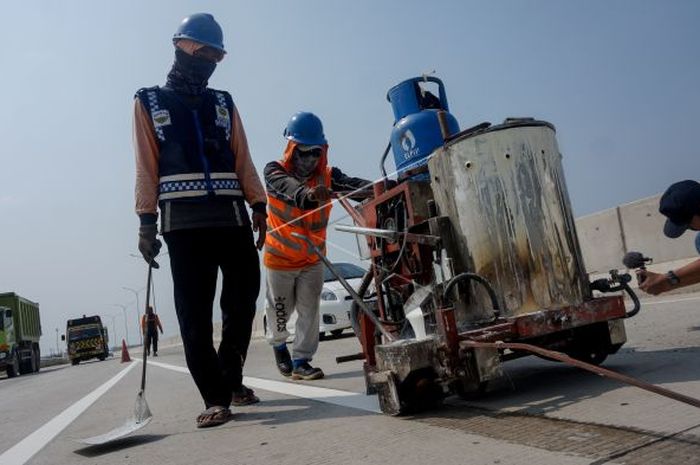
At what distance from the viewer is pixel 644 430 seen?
209 cm

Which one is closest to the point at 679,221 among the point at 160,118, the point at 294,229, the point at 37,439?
the point at 294,229

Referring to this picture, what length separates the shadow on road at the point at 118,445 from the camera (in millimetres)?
3246

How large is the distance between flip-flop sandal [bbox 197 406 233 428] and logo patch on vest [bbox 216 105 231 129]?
1.72m

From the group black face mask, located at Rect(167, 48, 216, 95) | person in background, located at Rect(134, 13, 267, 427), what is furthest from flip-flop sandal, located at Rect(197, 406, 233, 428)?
black face mask, located at Rect(167, 48, 216, 95)

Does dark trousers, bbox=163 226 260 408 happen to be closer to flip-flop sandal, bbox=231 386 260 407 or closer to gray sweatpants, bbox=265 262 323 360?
flip-flop sandal, bbox=231 386 260 407

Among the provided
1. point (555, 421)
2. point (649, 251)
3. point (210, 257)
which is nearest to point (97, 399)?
point (210, 257)

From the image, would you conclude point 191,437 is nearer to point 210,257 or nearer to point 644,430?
point 210,257

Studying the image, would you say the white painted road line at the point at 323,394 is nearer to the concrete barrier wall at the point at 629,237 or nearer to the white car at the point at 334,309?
the concrete barrier wall at the point at 629,237

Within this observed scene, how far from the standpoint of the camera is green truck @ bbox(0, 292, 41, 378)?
23.7 m

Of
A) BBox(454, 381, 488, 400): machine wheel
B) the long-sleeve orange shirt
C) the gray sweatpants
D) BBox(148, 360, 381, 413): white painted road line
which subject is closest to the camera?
BBox(454, 381, 488, 400): machine wheel

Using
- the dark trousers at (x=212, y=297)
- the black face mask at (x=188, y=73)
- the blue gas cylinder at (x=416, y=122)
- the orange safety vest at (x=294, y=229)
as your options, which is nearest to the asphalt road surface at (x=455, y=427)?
the dark trousers at (x=212, y=297)

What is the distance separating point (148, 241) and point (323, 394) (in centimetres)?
152

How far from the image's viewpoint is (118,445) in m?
3.37

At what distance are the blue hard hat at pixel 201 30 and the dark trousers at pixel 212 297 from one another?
3.68ft
